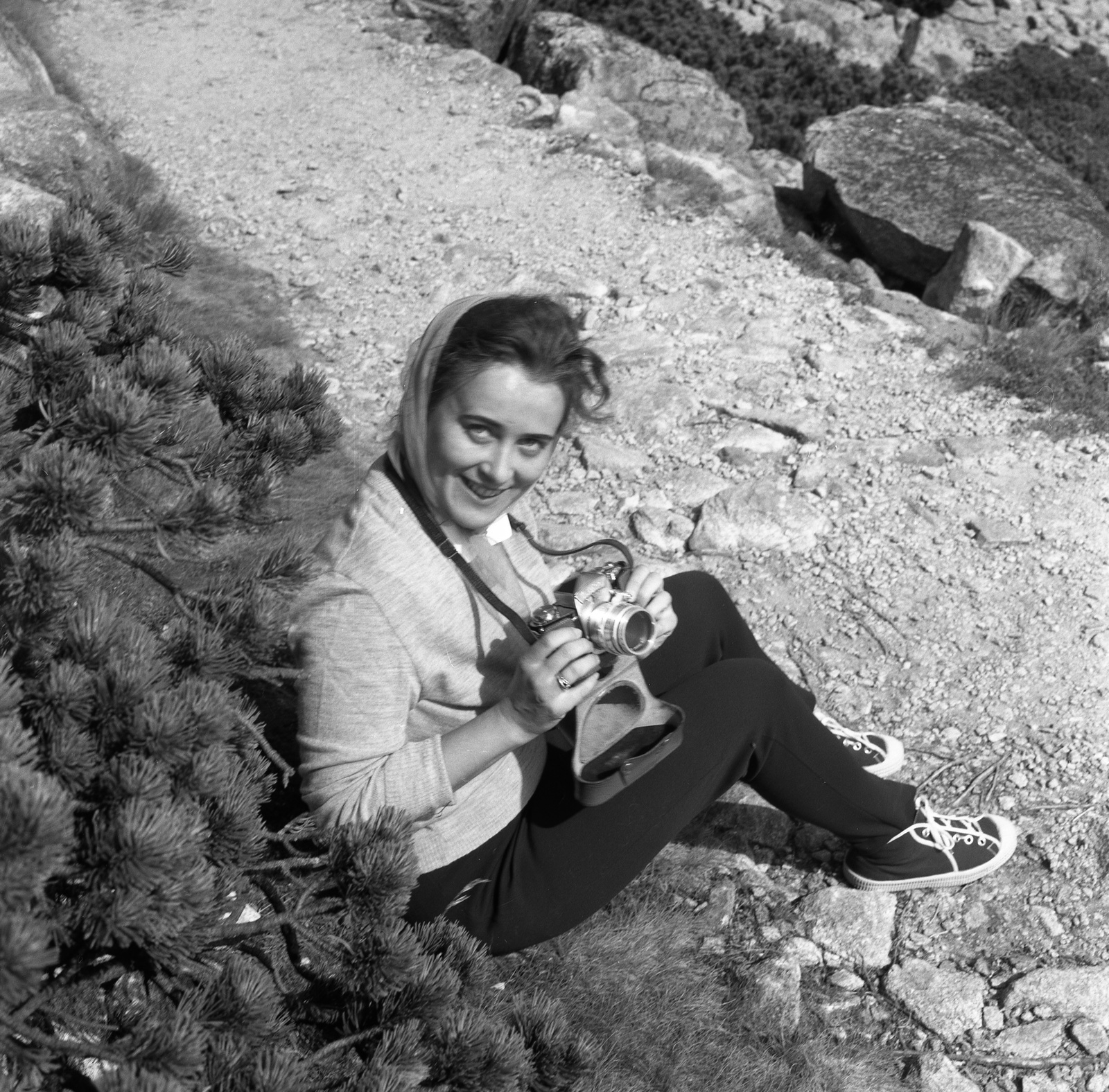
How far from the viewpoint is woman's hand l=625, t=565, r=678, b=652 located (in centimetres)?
221

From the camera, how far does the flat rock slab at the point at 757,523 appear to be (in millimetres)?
4250

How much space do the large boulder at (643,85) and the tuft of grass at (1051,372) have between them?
3.70 metres

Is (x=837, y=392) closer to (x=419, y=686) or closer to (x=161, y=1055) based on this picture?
(x=419, y=686)

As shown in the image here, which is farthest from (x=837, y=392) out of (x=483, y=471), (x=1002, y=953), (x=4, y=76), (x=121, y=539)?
(x=4, y=76)

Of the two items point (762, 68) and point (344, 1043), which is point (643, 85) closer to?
point (762, 68)

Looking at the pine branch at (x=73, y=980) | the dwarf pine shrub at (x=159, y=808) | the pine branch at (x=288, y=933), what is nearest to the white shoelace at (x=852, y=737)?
the dwarf pine shrub at (x=159, y=808)

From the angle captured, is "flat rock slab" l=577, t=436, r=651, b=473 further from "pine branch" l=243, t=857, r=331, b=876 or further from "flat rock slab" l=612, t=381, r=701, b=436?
"pine branch" l=243, t=857, r=331, b=876

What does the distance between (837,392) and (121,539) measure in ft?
12.9

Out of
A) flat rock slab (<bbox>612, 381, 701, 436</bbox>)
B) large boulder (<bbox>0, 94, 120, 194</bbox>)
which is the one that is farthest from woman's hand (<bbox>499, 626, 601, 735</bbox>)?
large boulder (<bbox>0, 94, 120, 194</bbox>)

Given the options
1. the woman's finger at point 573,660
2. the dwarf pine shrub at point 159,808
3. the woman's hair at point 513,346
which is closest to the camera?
the dwarf pine shrub at point 159,808

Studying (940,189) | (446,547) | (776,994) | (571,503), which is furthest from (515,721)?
(940,189)

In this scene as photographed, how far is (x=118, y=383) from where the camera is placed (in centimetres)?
165

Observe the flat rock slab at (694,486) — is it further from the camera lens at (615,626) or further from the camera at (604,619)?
the camera lens at (615,626)

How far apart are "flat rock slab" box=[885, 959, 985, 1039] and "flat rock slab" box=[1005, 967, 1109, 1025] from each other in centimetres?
9
